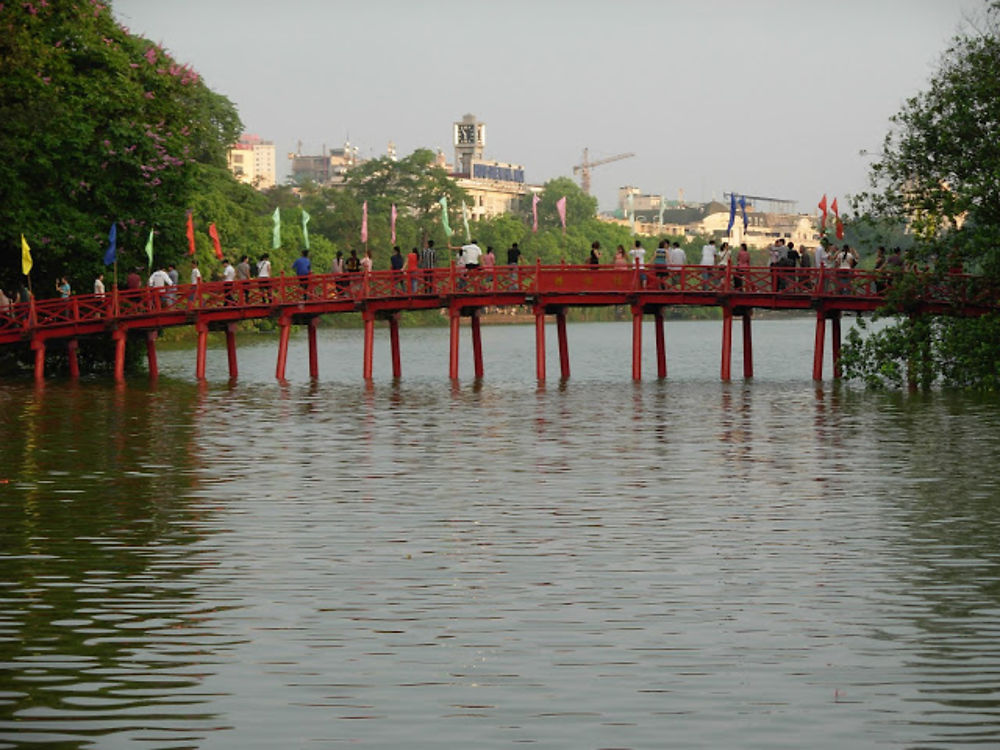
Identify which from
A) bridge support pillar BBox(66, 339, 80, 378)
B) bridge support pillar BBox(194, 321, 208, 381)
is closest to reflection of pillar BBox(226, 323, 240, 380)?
bridge support pillar BBox(194, 321, 208, 381)

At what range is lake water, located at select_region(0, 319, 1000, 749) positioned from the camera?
11953 millimetres

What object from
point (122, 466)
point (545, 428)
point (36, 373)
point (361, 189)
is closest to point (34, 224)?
point (36, 373)

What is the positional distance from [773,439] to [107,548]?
54.0 feet

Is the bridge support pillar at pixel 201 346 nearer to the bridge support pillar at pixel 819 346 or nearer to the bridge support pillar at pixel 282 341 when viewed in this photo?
the bridge support pillar at pixel 282 341

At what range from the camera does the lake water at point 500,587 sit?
1195 cm

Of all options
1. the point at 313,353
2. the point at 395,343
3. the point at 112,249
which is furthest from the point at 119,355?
the point at 395,343

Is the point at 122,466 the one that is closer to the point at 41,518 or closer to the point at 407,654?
the point at 41,518

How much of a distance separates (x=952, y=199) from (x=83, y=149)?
24.2 m

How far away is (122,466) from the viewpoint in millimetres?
28391

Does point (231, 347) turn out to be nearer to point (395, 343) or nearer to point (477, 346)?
point (395, 343)

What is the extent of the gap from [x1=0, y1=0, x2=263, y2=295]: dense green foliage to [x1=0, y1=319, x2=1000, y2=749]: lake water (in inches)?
703

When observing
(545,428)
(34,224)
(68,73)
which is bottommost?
(545,428)

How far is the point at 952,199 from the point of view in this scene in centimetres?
4503

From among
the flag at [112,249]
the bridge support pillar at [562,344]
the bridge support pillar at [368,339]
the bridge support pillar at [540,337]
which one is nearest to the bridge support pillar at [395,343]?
the bridge support pillar at [368,339]
